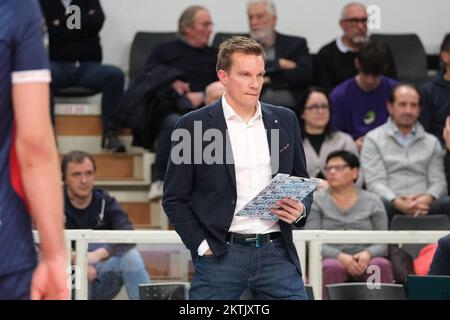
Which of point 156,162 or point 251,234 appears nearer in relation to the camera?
point 251,234

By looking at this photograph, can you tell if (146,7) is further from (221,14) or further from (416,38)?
(416,38)

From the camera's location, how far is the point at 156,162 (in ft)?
23.2

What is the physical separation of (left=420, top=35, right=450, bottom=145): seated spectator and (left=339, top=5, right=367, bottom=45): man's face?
60 centimetres

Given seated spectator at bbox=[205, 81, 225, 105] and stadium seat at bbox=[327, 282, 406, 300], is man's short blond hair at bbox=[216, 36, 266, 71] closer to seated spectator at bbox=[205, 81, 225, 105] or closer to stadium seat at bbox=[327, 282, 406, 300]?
stadium seat at bbox=[327, 282, 406, 300]

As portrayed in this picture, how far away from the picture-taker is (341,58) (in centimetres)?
775

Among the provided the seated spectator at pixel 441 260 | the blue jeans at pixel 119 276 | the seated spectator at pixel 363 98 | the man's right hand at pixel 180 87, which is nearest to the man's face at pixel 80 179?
the blue jeans at pixel 119 276

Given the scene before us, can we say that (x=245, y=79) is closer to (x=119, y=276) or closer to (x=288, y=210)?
(x=288, y=210)

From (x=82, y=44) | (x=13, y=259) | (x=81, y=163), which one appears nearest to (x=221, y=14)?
(x=82, y=44)

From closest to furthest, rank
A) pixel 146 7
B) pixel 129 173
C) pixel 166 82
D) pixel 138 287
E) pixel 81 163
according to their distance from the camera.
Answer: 1. pixel 138 287
2. pixel 81 163
3. pixel 166 82
4. pixel 129 173
5. pixel 146 7

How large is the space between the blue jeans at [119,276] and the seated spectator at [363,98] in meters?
2.47

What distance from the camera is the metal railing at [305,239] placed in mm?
5305

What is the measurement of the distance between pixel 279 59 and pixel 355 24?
23.5 inches

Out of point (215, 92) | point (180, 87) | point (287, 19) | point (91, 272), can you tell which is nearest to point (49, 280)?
point (91, 272)

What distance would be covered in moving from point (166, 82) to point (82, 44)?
82cm
